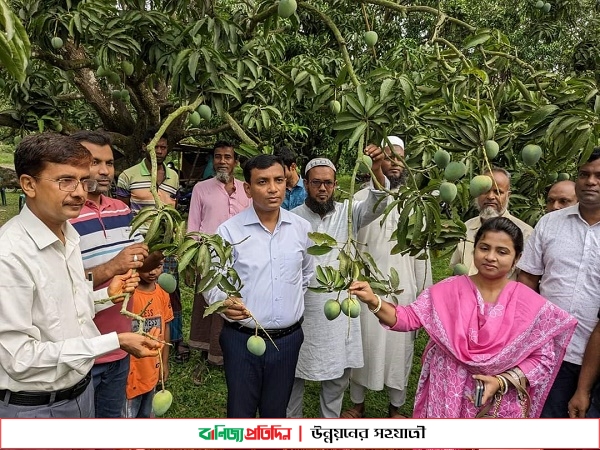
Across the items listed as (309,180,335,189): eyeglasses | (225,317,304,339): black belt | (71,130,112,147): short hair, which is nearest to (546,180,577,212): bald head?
(309,180,335,189): eyeglasses

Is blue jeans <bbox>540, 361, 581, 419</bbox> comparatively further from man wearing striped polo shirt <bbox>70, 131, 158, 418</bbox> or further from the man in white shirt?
man wearing striped polo shirt <bbox>70, 131, 158, 418</bbox>

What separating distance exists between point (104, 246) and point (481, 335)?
1258 millimetres

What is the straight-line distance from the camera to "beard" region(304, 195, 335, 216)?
7.30 ft

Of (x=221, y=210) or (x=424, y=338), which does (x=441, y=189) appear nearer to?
(x=221, y=210)

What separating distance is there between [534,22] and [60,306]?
382cm

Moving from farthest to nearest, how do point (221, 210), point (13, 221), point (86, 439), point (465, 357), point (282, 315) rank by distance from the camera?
1. point (221, 210)
2. point (282, 315)
3. point (465, 357)
4. point (86, 439)
5. point (13, 221)

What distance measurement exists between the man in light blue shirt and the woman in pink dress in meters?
0.41

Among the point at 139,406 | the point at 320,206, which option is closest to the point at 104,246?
the point at 139,406

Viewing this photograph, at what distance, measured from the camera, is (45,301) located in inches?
49.8

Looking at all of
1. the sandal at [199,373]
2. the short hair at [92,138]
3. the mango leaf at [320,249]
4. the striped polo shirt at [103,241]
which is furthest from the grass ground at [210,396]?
the short hair at [92,138]

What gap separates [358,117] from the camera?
145 cm

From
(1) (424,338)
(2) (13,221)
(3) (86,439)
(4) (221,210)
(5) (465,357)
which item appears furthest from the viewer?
(1) (424,338)

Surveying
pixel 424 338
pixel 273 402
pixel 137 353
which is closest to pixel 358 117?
pixel 137 353

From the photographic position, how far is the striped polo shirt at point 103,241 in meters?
1.70
